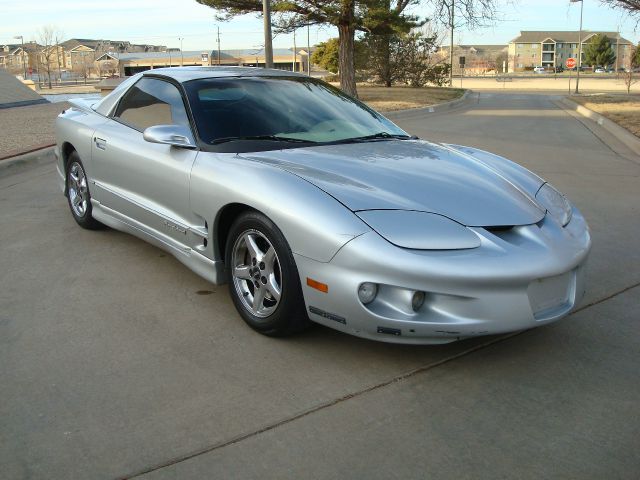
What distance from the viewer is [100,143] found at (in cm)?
498

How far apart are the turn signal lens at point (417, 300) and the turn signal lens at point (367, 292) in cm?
17

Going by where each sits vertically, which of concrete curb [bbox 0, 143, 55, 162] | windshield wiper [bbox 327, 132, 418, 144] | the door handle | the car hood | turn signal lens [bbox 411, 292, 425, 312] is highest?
windshield wiper [bbox 327, 132, 418, 144]

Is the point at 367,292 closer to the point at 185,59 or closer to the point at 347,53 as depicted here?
the point at 347,53

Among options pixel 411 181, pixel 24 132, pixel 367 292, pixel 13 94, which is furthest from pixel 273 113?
pixel 13 94

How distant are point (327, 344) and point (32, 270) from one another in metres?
2.47

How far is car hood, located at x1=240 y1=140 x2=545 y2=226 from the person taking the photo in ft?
10.6

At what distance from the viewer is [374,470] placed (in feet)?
7.89

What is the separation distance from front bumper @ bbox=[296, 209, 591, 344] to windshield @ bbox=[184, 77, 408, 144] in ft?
4.24

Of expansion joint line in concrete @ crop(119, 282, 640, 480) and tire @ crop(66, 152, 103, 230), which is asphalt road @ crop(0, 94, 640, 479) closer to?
expansion joint line in concrete @ crop(119, 282, 640, 480)

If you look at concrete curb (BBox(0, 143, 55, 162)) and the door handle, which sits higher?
the door handle

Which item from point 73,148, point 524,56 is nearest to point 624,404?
point 73,148

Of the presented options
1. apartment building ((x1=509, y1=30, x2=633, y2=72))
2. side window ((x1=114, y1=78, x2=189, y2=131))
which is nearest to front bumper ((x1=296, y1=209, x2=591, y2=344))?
side window ((x1=114, y1=78, x2=189, y2=131))

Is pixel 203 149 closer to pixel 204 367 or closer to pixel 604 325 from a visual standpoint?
pixel 204 367

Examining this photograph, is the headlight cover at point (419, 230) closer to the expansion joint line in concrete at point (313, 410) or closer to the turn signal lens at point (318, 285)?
the turn signal lens at point (318, 285)
